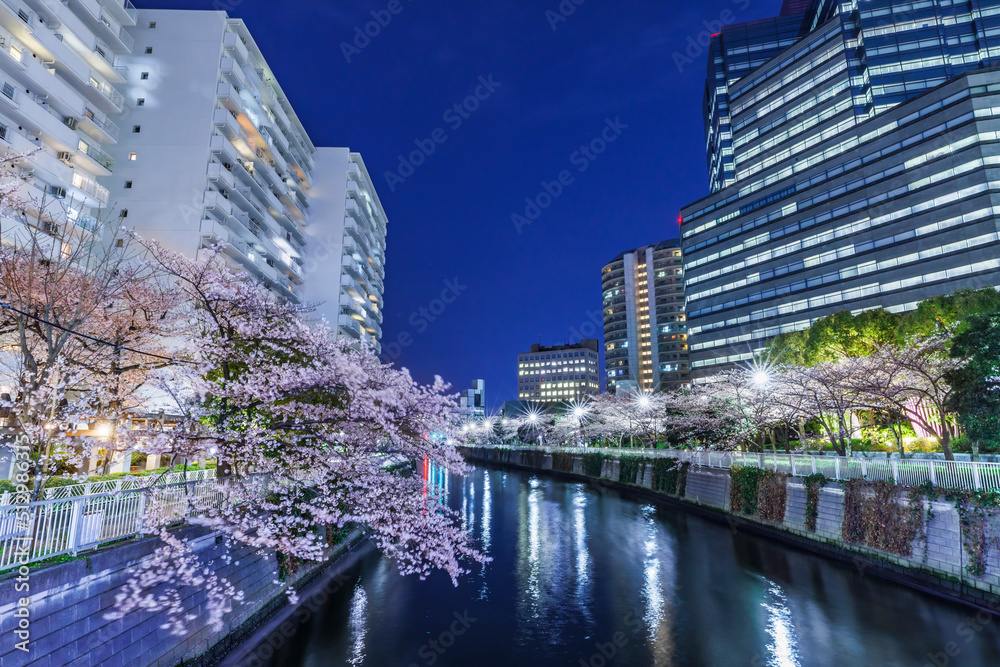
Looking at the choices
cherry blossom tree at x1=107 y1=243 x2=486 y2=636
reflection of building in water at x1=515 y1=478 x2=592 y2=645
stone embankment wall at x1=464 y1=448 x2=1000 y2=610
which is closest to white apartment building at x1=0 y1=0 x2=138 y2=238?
cherry blossom tree at x1=107 y1=243 x2=486 y2=636

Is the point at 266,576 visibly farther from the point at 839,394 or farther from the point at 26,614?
the point at 839,394

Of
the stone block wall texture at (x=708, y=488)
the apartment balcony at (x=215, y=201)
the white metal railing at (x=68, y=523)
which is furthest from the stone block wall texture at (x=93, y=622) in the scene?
the apartment balcony at (x=215, y=201)

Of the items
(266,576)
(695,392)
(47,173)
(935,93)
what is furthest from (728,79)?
(266,576)

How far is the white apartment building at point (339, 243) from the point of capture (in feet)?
212

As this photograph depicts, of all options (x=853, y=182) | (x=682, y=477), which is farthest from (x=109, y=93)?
(x=853, y=182)

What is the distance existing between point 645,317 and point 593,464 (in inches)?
4153

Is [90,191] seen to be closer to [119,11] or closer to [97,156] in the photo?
[97,156]

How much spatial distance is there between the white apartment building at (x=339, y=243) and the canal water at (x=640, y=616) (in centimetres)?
4474

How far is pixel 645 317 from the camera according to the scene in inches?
6102

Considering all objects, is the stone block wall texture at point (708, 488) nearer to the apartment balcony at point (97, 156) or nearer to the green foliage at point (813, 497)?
the green foliage at point (813, 497)

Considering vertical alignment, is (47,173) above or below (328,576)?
above

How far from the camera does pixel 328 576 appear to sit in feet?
66.6

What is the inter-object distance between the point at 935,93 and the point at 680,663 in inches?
3115

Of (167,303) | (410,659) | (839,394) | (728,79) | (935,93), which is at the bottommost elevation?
(410,659)
